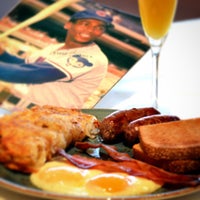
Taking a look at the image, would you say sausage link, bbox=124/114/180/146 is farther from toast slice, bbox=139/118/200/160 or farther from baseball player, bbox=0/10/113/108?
baseball player, bbox=0/10/113/108

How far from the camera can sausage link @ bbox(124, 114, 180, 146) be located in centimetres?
124

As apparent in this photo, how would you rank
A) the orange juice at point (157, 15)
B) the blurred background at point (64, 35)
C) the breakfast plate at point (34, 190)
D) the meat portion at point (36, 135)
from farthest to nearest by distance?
1. the blurred background at point (64, 35)
2. the orange juice at point (157, 15)
3. the meat portion at point (36, 135)
4. the breakfast plate at point (34, 190)

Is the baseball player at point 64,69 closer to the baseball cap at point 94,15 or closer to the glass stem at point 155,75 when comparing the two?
the baseball cap at point 94,15

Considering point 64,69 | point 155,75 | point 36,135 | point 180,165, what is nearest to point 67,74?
point 64,69

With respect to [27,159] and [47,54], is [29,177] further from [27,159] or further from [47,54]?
[47,54]

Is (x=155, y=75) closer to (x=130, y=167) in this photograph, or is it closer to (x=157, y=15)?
(x=157, y=15)

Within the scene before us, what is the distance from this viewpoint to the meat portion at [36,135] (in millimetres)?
1041

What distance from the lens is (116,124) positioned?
1291 millimetres

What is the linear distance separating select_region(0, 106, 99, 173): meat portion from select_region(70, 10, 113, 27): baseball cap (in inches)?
40.9

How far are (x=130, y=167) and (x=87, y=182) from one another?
0.12 m

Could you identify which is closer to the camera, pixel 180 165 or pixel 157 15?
pixel 180 165

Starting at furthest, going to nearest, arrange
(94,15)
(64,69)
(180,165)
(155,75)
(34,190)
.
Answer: (94,15), (64,69), (155,75), (180,165), (34,190)

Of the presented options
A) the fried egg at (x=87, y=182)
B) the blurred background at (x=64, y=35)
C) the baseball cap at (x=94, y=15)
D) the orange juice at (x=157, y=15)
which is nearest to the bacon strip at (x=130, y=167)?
the fried egg at (x=87, y=182)

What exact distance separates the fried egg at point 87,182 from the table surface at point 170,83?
2.04 ft
